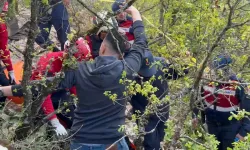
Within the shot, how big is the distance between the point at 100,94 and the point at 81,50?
0.45 m

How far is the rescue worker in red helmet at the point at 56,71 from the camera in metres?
3.70

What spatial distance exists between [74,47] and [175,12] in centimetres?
188

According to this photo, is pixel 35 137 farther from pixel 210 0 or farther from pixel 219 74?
pixel 210 0

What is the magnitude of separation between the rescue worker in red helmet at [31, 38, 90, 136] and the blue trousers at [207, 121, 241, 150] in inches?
72.8

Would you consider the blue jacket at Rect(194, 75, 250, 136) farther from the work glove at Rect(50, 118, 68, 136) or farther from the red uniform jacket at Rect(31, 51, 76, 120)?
the red uniform jacket at Rect(31, 51, 76, 120)

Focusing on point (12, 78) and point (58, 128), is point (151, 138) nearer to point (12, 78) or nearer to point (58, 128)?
point (58, 128)

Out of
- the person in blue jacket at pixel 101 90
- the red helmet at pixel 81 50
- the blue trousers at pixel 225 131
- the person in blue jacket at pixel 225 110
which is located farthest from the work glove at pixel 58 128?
the blue trousers at pixel 225 131

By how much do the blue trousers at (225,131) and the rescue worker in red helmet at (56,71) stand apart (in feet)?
6.06

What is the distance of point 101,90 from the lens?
3535 mm

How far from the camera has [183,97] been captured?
400 centimetres

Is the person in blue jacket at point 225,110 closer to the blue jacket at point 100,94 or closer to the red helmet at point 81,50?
the blue jacket at point 100,94

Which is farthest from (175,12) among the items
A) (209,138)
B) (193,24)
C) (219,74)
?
(209,138)

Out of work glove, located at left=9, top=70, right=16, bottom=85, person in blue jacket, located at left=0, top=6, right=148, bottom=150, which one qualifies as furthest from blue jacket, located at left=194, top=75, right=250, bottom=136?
work glove, located at left=9, top=70, right=16, bottom=85

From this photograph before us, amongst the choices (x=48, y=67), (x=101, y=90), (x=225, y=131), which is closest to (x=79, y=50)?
(x=48, y=67)
